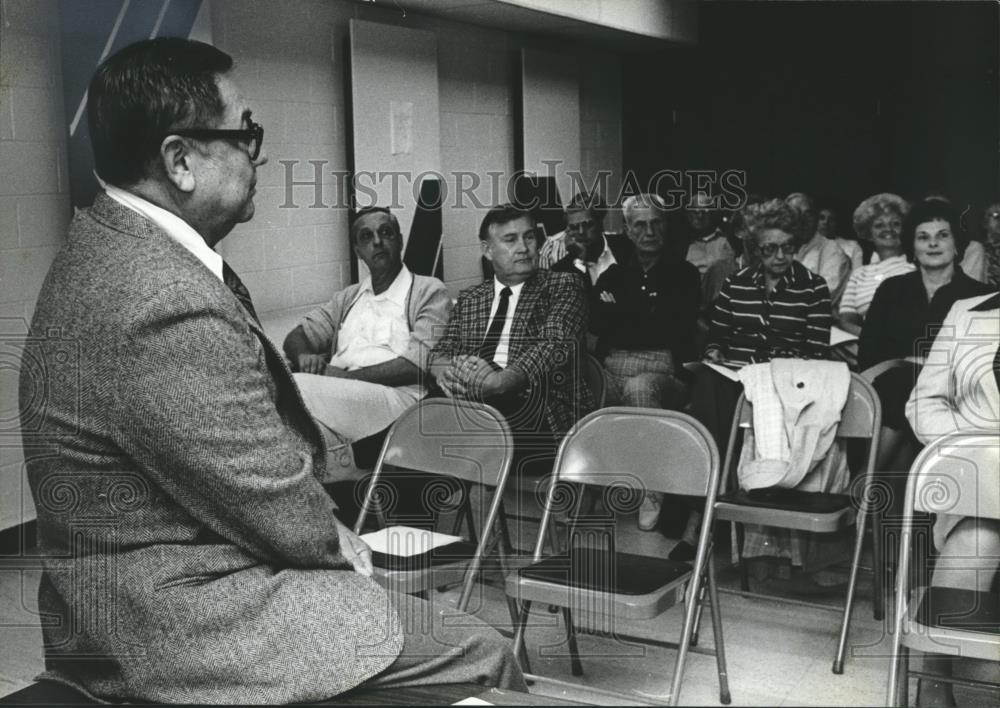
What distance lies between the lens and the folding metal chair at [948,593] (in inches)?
90.2

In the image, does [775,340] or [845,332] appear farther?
[845,332]

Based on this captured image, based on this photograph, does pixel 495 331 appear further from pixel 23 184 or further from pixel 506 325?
pixel 23 184

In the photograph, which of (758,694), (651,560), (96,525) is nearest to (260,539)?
(96,525)

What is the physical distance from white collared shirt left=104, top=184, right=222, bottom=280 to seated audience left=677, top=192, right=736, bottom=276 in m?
3.26

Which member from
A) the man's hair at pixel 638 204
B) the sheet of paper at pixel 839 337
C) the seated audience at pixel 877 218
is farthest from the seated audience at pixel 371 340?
the seated audience at pixel 877 218

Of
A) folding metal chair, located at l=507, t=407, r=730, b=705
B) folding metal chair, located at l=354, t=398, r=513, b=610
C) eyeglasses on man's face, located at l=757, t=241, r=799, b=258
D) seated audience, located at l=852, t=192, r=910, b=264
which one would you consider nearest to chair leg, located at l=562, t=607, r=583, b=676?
folding metal chair, located at l=507, t=407, r=730, b=705

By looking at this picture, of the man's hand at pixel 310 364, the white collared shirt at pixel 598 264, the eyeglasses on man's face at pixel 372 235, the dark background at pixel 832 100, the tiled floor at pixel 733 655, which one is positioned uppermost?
the dark background at pixel 832 100

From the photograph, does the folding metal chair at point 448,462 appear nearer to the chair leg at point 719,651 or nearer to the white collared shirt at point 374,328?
the chair leg at point 719,651

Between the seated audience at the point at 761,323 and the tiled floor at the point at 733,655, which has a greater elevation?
the seated audience at the point at 761,323

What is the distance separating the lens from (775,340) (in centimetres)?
393

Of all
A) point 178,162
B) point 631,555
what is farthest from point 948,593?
point 178,162

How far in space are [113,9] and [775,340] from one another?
273 cm

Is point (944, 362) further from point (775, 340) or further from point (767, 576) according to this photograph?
point (767, 576)

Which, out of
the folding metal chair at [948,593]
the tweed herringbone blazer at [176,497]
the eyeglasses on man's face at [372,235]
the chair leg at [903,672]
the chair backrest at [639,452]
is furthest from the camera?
the eyeglasses on man's face at [372,235]
